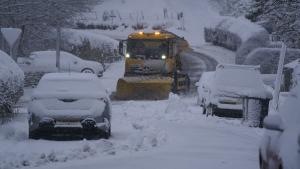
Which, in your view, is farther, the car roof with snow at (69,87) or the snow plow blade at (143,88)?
the snow plow blade at (143,88)

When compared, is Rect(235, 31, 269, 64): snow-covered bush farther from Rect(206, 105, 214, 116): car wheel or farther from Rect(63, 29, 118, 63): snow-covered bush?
Rect(206, 105, 214, 116): car wheel

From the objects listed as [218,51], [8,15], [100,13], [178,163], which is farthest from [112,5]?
[178,163]

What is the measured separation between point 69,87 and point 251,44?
114 ft

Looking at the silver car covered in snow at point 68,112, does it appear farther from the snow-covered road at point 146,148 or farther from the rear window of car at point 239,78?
the rear window of car at point 239,78

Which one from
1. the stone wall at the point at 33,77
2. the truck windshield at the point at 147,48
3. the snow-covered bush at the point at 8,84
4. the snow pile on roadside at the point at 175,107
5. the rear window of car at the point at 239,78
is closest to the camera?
the snow-covered bush at the point at 8,84

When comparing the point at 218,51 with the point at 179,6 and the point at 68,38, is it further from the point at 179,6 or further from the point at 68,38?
the point at 179,6

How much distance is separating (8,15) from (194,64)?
13.4 m

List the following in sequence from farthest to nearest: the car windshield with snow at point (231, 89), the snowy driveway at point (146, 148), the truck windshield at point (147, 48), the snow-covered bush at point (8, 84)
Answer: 1. the truck windshield at point (147, 48)
2. the car windshield with snow at point (231, 89)
3. the snow-covered bush at point (8, 84)
4. the snowy driveway at point (146, 148)

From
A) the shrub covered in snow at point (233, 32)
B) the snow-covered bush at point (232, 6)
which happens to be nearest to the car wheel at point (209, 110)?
the shrub covered in snow at point (233, 32)

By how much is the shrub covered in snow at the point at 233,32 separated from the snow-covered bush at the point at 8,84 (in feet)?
97.7

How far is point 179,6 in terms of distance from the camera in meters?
90.7

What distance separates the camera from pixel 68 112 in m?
13.4

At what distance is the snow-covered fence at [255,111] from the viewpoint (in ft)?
57.8

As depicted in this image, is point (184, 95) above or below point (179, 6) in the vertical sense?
below
